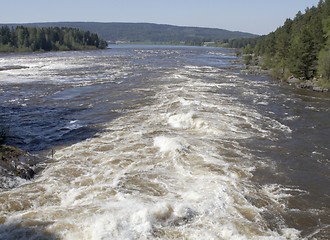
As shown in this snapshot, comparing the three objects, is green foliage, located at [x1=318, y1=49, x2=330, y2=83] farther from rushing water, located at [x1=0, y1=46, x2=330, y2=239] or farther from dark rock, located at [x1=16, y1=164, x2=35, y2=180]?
dark rock, located at [x1=16, y1=164, x2=35, y2=180]

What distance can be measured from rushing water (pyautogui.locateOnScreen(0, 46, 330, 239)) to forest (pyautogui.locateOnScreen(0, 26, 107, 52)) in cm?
10624

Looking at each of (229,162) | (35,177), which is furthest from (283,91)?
(35,177)

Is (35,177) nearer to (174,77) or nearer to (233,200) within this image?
(233,200)

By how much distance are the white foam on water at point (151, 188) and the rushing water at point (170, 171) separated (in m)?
0.05

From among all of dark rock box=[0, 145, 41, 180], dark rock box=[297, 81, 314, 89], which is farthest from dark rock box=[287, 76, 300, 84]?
dark rock box=[0, 145, 41, 180]

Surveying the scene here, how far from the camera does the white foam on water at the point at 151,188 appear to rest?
12.1 m

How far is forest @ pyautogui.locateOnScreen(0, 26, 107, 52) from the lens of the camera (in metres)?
132

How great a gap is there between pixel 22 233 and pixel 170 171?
7293 mm

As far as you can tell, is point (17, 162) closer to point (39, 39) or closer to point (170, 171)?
point (170, 171)

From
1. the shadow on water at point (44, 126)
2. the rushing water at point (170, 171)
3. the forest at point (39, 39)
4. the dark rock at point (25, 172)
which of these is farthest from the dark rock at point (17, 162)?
the forest at point (39, 39)

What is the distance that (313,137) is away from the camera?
2372 centimetres

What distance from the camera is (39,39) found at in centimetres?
13562

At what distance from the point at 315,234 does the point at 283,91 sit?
33272mm

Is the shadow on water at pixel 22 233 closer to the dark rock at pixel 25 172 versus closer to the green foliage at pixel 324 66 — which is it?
the dark rock at pixel 25 172
